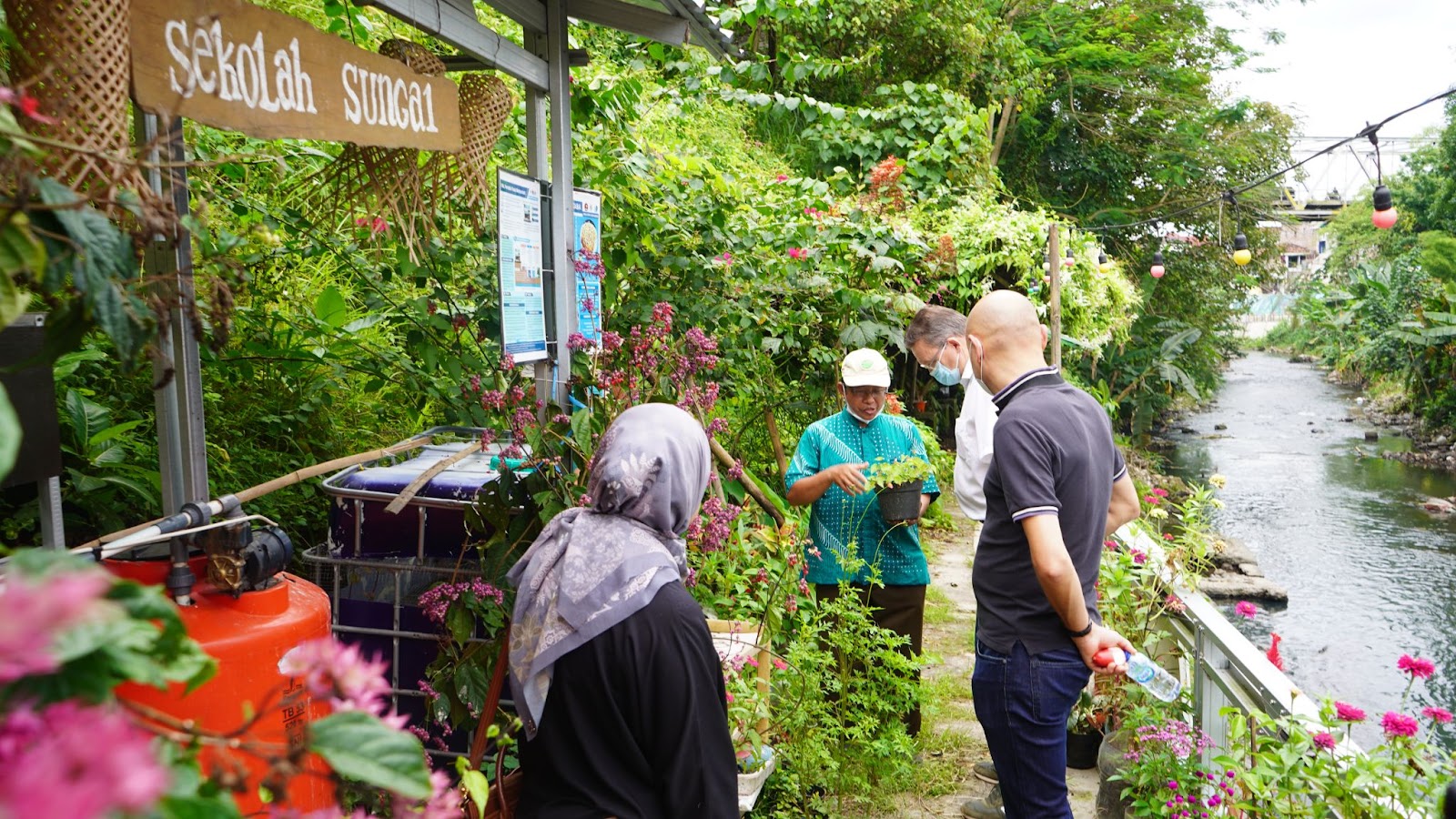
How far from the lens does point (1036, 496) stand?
2.70m

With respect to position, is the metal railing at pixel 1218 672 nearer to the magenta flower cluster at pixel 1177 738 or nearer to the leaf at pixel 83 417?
the magenta flower cluster at pixel 1177 738

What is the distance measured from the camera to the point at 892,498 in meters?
4.09

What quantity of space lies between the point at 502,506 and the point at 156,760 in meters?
2.07

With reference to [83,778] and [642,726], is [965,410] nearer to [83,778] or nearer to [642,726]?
[642,726]

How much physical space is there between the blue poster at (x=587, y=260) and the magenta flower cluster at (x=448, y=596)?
2.93 feet

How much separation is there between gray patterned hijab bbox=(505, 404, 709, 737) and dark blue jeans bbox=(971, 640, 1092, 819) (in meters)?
1.07

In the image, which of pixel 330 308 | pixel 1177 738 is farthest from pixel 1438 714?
pixel 330 308

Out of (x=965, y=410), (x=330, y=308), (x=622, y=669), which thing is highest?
(x=330, y=308)

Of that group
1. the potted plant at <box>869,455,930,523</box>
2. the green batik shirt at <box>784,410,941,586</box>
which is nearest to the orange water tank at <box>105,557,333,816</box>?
the potted plant at <box>869,455,930,523</box>

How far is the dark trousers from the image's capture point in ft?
14.0

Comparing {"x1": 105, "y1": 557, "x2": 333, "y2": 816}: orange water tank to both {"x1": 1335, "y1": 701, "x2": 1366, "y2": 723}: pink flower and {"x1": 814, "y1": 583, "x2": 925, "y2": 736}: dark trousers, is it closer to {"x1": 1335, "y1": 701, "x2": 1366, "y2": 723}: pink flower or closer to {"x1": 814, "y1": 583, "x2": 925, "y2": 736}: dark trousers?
{"x1": 1335, "y1": 701, "x2": 1366, "y2": 723}: pink flower

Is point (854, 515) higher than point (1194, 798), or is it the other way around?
point (854, 515)

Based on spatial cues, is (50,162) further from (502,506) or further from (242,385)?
(242,385)

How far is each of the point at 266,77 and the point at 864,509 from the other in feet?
9.53
